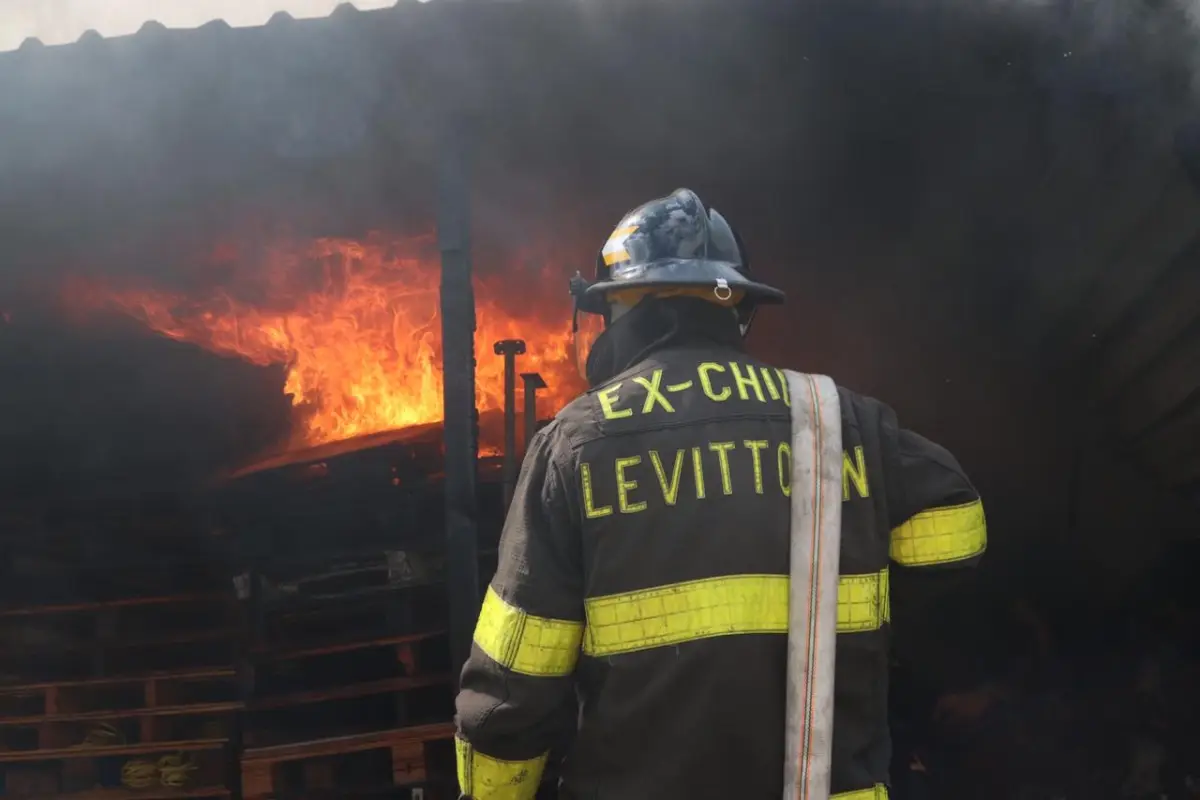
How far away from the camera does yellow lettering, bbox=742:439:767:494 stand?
63.4 inches

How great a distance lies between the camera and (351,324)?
19.3 ft

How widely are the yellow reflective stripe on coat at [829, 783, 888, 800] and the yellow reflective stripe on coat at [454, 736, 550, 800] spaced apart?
0.63 m

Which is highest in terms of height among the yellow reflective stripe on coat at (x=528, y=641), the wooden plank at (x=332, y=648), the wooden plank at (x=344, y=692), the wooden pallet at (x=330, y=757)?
the yellow reflective stripe on coat at (x=528, y=641)

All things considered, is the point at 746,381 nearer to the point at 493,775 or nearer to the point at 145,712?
the point at 493,775

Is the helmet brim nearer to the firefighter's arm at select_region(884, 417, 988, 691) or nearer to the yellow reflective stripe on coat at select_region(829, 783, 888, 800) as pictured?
the firefighter's arm at select_region(884, 417, 988, 691)

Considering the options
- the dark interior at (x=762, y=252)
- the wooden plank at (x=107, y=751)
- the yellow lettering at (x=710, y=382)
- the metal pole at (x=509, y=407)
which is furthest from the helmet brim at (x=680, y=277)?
the wooden plank at (x=107, y=751)

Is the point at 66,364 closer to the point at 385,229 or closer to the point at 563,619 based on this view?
the point at 385,229

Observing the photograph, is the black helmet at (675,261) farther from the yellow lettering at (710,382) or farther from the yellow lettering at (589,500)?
the yellow lettering at (589,500)

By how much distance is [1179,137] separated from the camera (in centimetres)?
315

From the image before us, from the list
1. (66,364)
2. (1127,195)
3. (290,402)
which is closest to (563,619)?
(1127,195)

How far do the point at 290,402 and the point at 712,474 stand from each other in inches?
201

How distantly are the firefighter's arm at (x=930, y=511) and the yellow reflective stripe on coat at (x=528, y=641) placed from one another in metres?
0.77

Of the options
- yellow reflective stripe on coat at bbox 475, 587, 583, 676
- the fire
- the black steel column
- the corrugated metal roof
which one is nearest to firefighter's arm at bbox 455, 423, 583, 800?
yellow reflective stripe on coat at bbox 475, 587, 583, 676

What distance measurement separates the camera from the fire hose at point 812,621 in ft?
5.08
